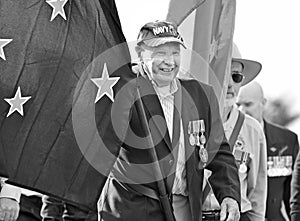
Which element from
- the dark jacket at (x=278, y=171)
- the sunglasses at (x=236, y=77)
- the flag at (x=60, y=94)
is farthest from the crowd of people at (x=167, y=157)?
the dark jacket at (x=278, y=171)

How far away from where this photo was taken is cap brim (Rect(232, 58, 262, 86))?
9.71 m

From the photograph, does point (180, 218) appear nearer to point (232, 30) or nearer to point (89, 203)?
point (89, 203)

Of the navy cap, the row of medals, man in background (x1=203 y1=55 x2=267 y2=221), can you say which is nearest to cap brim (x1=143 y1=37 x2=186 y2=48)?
the navy cap

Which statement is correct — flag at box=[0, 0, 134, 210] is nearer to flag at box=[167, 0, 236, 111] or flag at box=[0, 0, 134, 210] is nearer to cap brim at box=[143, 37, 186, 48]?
cap brim at box=[143, 37, 186, 48]

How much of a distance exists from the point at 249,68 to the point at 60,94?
12.6 feet

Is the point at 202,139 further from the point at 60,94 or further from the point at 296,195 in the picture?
the point at 296,195

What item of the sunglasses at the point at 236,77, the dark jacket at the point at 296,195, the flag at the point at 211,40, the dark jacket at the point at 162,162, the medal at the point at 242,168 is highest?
the flag at the point at 211,40

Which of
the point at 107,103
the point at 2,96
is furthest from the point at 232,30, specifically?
the point at 2,96

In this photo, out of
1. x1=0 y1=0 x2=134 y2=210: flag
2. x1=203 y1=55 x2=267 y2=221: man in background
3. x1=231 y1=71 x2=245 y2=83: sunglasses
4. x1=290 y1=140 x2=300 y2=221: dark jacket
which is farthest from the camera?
x1=290 y1=140 x2=300 y2=221: dark jacket

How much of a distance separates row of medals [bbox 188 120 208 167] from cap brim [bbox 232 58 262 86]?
7.49ft

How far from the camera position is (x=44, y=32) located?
6363mm

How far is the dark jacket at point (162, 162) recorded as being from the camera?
23.5ft

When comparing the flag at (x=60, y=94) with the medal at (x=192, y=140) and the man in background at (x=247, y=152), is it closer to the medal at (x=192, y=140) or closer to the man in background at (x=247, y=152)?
the medal at (x=192, y=140)

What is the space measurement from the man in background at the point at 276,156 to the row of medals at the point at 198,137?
12.8 feet
